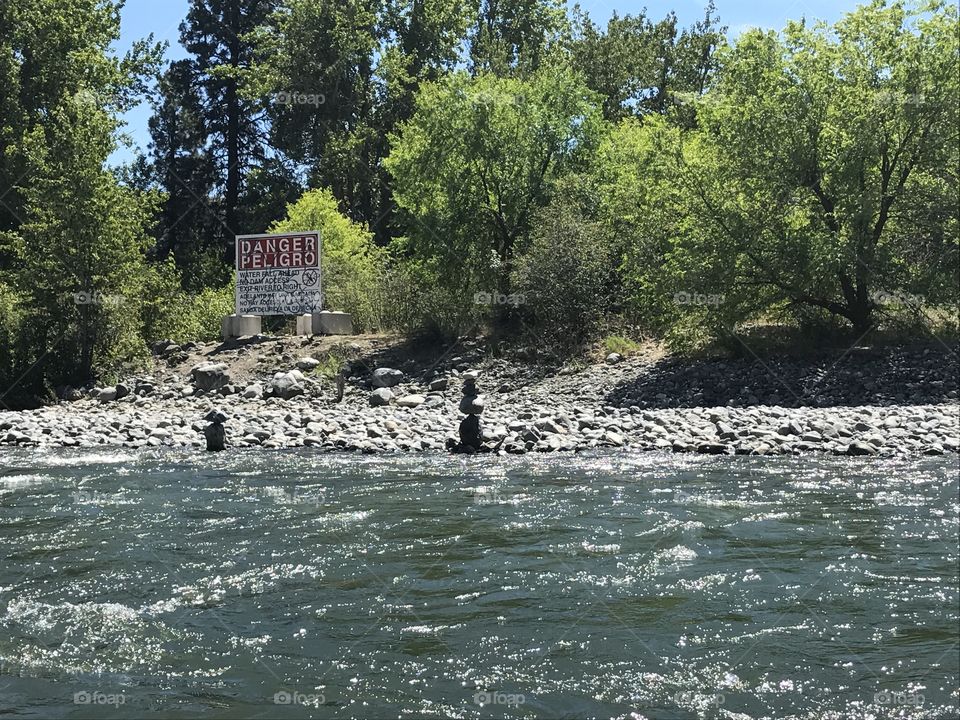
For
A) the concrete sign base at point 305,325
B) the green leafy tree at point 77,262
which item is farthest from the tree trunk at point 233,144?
the green leafy tree at point 77,262

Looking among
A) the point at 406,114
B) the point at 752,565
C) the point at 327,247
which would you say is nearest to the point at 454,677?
the point at 752,565

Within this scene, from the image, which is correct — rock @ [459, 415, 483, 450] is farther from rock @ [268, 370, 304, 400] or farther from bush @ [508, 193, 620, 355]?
bush @ [508, 193, 620, 355]

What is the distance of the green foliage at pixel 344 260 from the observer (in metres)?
30.8

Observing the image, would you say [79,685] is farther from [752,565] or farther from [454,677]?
[752,565]

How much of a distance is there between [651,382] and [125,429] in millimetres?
11400

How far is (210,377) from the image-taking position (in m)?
25.9

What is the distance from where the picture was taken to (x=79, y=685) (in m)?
5.97

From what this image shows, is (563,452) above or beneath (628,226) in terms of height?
beneath
